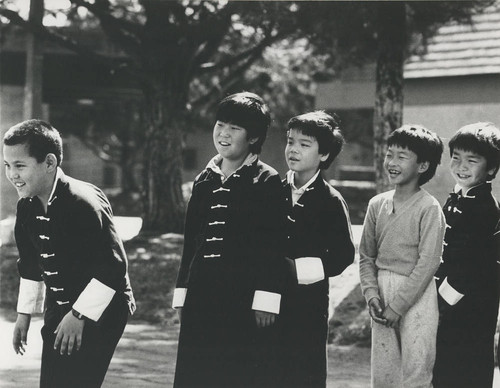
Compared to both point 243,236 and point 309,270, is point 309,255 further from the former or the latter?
point 243,236

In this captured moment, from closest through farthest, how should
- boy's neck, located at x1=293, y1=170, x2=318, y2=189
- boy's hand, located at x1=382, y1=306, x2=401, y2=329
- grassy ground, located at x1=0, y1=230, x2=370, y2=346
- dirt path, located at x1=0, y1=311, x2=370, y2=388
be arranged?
boy's hand, located at x1=382, y1=306, x2=401, y2=329
boy's neck, located at x1=293, y1=170, x2=318, y2=189
dirt path, located at x1=0, y1=311, x2=370, y2=388
grassy ground, located at x1=0, y1=230, x2=370, y2=346

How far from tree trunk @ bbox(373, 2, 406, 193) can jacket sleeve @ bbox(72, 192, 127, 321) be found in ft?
16.1

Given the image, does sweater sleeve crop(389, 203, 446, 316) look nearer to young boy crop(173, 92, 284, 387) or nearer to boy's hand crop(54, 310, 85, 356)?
young boy crop(173, 92, 284, 387)

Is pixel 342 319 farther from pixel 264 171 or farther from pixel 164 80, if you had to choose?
pixel 164 80

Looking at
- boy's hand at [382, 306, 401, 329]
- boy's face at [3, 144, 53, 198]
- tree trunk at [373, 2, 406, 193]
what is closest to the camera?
boy's face at [3, 144, 53, 198]

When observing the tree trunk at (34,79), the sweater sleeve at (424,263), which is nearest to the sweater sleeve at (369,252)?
the sweater sleeve at (424,263)

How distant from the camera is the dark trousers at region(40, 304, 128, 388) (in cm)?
420

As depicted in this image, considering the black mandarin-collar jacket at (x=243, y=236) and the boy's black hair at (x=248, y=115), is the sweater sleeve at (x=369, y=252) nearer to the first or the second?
the black mandarin-collar jacket at (x=243, y=236)

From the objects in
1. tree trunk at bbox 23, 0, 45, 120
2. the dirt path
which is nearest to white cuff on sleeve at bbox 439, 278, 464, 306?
the dirt path

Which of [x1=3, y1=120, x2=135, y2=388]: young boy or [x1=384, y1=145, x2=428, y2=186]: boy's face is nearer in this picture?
[x1=3, y1=120, x2=135, y2=388]: young boy

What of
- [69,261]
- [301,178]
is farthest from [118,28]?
[69,261]

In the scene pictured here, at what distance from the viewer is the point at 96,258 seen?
421 centimetres

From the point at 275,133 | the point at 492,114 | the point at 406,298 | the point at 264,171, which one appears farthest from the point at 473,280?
the point at 275,133

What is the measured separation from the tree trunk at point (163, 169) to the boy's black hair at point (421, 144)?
9.33m
